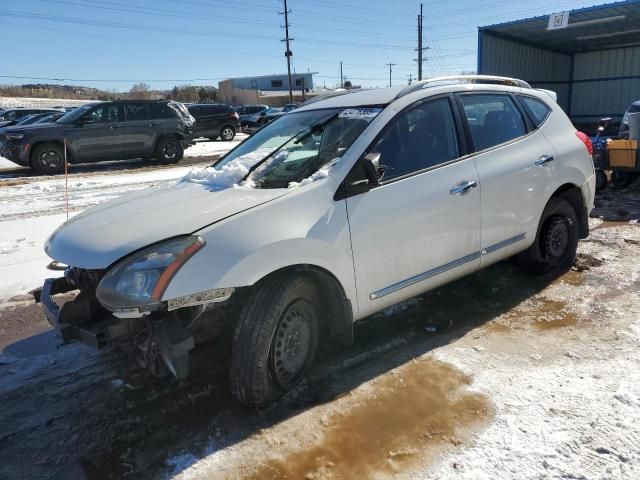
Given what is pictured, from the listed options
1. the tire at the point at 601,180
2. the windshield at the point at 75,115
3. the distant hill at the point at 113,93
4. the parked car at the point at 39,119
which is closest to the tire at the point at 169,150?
the windshield at the point at 75,115

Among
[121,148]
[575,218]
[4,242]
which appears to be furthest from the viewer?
[121,148]

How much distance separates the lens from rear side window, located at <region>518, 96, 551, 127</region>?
4.69m

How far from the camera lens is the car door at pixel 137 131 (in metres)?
14.6

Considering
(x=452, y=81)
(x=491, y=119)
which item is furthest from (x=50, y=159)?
(x=491, y=119)

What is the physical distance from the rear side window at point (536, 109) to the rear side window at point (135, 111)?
12.5m

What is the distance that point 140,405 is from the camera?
3.18m

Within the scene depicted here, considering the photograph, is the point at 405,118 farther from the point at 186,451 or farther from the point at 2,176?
the point at 2,176

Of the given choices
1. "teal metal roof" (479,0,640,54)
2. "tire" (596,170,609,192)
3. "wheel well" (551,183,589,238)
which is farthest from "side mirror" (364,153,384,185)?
"teal metal roof" (479,0,640,54)

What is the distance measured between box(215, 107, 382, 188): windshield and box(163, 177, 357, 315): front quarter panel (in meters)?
0.27

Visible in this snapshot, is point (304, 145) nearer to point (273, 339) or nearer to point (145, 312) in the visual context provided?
point (273, 339)

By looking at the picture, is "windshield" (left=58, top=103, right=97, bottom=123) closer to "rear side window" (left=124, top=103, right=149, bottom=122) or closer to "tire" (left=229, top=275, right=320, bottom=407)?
"rear side window" (left=124, top=103, right=149, bottom=122)

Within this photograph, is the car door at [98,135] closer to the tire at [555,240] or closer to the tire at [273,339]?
the tire at [555,240]

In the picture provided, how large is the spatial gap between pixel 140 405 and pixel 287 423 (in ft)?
3.11

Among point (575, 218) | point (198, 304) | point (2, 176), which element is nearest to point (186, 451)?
point (198, 304)
